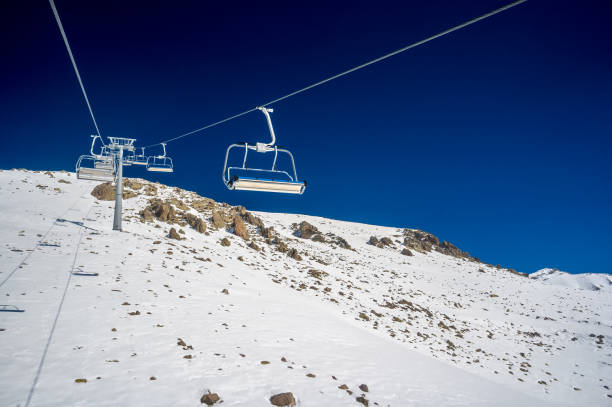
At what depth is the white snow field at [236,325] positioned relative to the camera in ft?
26.4

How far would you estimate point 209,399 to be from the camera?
7.22 m

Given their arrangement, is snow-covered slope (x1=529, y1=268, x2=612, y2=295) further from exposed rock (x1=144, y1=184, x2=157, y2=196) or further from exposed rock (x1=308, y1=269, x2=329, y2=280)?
exposed rock (x1=144, y1=184, x2=157, y2=196)

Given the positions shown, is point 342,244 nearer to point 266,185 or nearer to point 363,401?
point 363,401

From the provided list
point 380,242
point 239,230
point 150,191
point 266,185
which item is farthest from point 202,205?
point 266,185

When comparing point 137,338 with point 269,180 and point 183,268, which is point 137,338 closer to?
point 269,180

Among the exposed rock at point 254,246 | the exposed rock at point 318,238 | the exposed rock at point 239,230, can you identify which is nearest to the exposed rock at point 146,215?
the exposed rock at point 239,230

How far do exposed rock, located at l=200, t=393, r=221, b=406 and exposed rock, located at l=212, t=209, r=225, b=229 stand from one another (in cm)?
2899

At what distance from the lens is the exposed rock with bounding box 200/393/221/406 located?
717 cm

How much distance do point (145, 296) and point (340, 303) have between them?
1448 centimetres

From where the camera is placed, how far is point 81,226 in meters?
23.4

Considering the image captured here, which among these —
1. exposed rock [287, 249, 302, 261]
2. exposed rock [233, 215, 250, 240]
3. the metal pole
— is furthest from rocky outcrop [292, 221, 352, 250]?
the metal pole

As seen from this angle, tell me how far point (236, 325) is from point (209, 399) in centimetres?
567

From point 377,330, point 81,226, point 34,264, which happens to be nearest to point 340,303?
point 377,330

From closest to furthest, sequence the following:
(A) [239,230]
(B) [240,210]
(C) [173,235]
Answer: (C) [173,235] < (A) [239,230] < (B) [240,210]
